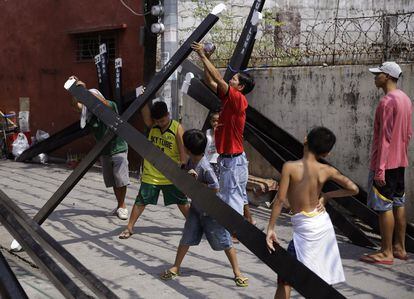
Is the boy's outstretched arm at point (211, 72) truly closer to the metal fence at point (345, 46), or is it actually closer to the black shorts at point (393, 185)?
the black shorts at point (393, 185)

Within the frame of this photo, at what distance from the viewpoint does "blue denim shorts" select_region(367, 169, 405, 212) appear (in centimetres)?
555

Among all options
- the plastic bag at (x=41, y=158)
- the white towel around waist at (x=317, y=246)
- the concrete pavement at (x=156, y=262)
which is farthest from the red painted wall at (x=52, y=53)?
the white towel around waist at (x=317, y=246)

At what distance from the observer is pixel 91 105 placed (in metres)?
5.00

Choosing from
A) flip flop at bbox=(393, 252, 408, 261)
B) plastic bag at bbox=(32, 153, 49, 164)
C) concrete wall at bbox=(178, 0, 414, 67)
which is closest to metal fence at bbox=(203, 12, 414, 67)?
concrete wall at bbox=(178, 0, 414, 67)

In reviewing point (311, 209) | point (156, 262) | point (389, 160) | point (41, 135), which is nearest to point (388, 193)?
point (389, 160)

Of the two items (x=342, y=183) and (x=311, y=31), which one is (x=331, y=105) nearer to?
(x=311, y=31)

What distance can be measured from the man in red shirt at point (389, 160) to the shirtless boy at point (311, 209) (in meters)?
1.84

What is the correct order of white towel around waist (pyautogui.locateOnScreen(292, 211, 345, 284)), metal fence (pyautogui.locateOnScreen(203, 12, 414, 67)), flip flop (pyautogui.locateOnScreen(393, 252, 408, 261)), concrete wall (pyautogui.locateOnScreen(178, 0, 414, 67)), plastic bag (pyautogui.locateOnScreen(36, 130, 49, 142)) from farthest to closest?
plastic bag (pyautogui.locateOnScreen(36, 130, 49, 142)) → concrete wall (pyautogui.locateOnScreen(178, 0, 414, 67)) → metal fence (pyautogui.locateOnScreen(203, 12, 414, 67)) → flip flop (pyautogui.locateOnScreen(393, 252, 408, 261)) → white towel around waist (pyautogui.locateOnScreen(292, 211, 345, 284))

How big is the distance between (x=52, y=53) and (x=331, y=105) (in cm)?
780

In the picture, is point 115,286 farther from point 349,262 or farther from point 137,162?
point 137,162

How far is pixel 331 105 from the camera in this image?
7621 millimetres

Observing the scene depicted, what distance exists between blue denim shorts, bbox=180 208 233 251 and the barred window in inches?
292

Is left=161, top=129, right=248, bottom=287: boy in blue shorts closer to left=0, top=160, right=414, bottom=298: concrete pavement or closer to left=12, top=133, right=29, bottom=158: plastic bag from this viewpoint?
left=0, top=160, right=414, bottom=298: concrete pavement

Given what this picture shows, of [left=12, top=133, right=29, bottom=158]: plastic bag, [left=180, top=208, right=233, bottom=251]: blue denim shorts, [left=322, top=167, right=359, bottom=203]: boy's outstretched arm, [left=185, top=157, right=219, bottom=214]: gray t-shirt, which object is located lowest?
[left=12, top=133, right=29, bottom=158]: plastic bag
